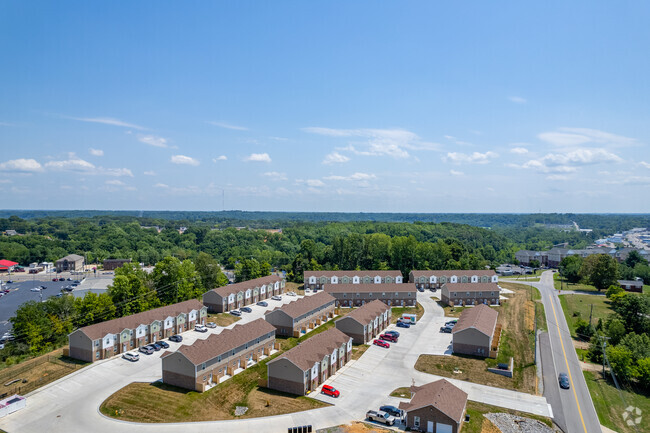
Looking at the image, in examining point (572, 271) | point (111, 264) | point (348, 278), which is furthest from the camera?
point (111, 264)

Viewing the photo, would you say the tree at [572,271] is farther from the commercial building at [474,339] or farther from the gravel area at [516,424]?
the gravel area at [516,424]

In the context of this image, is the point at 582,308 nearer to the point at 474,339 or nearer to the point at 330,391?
the point at 474,339

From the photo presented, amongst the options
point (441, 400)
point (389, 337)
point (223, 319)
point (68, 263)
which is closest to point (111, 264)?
point (68, 263)

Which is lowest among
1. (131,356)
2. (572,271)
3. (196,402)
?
(196,402)

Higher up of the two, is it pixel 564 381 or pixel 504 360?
pixel 564 381

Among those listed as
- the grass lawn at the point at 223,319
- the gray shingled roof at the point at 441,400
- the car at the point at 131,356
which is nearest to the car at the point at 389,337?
the gray shingled roof at the point at 441,400

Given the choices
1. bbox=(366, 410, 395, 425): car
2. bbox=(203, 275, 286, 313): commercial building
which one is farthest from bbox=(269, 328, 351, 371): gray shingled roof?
bbox=(203, 275, 286, 313): commercial building

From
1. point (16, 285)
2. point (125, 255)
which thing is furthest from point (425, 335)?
point (125, 255)

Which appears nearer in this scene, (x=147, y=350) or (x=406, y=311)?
(x=147, y=350)
